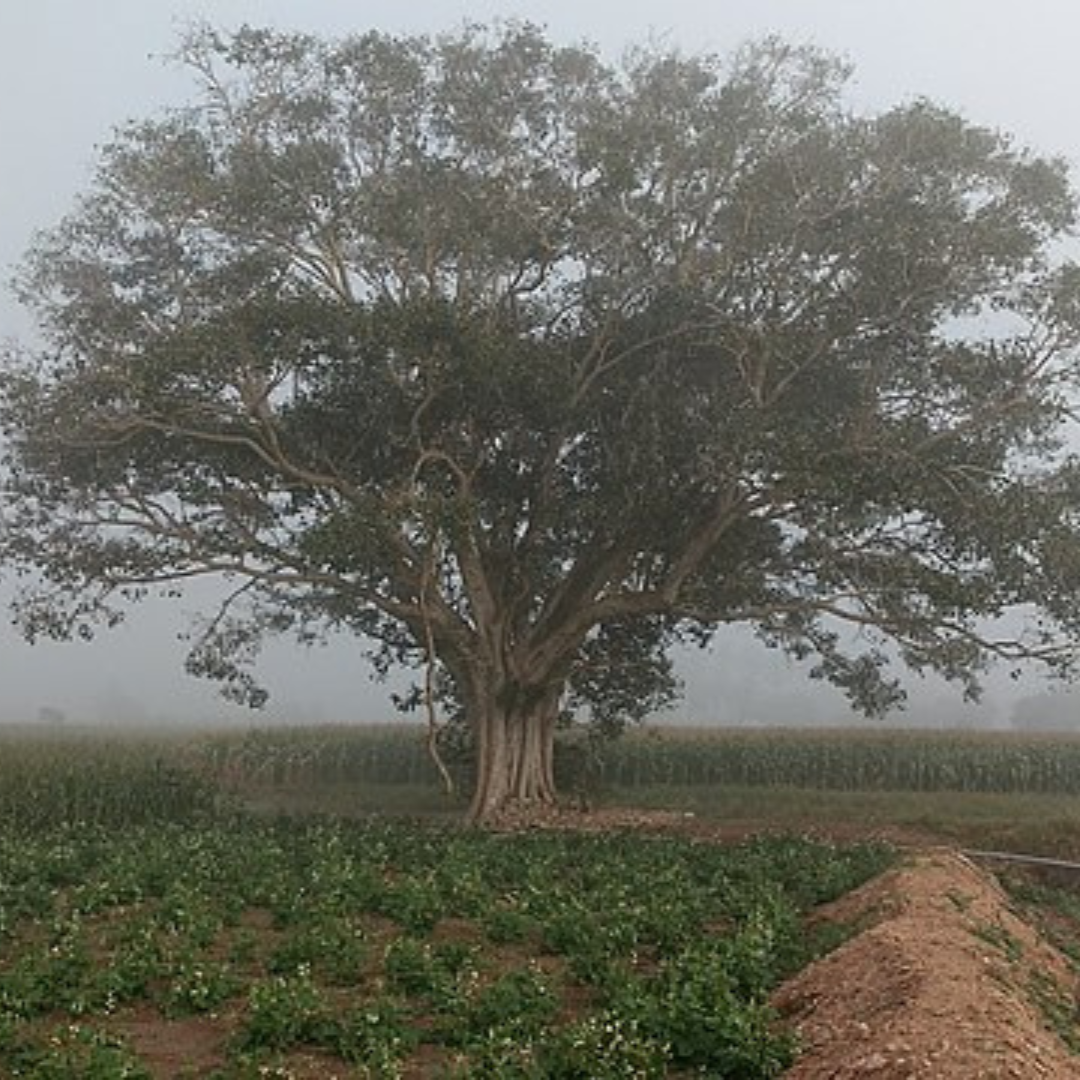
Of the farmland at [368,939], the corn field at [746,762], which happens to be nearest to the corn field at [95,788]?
the farmland at [368,939]

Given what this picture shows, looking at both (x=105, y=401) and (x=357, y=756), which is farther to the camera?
(x=357, y=756)

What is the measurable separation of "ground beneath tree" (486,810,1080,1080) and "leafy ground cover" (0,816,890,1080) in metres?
0.43

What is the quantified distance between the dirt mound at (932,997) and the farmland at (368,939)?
420 mm

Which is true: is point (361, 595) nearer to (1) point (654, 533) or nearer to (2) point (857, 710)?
(1) point (654, 533)

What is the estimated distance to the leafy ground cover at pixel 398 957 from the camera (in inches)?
372

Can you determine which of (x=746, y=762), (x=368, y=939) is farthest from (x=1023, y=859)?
(x=746, y=762)

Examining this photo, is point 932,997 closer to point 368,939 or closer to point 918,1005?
point 918,1005

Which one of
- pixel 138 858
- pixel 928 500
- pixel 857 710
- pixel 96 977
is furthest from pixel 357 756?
pixel 96 977

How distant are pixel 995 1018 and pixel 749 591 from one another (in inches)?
812

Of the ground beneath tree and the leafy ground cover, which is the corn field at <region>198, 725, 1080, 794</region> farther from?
the ground beneath tree

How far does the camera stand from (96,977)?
38.0 ft

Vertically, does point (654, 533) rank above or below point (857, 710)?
above

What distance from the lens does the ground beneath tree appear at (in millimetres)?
8406

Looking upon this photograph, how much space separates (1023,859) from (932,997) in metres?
15.7
